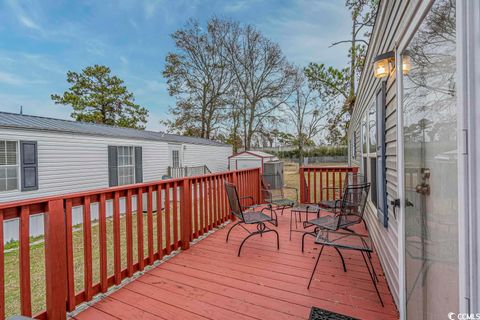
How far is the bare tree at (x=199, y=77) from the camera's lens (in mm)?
16656

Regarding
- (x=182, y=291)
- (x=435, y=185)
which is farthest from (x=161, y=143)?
(x=435, y=185)

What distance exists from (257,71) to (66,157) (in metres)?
12.2

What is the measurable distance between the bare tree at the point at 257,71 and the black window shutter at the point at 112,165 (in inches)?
357

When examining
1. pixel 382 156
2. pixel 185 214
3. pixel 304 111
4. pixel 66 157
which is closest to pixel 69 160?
pixel 66 157

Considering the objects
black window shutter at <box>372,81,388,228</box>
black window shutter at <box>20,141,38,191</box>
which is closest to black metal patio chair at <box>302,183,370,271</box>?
black window shutter at <box>372,81,388,228</box>

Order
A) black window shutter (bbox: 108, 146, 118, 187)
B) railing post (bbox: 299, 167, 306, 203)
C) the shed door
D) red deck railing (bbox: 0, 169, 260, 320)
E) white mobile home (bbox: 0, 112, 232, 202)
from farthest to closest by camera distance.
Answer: the shed door → black window shutter (bbox: 108, 146, 118, 187) → white mobile home (bbox: 0, 112, 232, 202) → railing post (bbox: 299, 167, 306, 203) → red deck railing (bbox: 0, 169, 260, 320)

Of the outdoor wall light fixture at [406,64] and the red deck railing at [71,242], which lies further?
the red deck railing at [71,242]

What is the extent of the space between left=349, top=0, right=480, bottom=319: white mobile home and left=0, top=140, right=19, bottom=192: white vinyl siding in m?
8.47

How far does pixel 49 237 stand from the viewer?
5.80 feet

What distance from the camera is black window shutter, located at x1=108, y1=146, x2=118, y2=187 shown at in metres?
9.10

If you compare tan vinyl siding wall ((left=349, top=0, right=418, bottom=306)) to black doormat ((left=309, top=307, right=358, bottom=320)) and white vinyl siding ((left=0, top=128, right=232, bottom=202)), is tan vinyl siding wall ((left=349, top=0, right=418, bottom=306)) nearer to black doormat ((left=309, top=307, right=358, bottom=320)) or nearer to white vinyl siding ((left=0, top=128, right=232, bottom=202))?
black doormat ((left=309, top=307, right=358, bottom=320))

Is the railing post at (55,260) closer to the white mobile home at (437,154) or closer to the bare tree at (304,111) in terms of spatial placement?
the white mobile home at (437,154)

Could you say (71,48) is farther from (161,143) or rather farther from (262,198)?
(262,198)

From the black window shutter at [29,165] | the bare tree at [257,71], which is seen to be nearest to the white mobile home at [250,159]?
the bare tree at [257,71]
